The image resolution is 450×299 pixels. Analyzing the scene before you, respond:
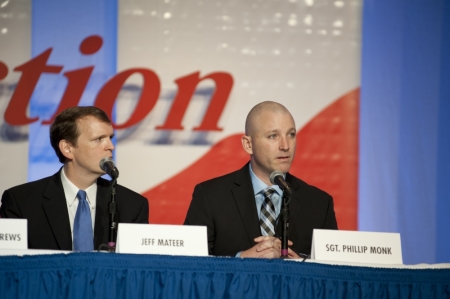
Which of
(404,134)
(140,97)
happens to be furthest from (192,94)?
(404,134)

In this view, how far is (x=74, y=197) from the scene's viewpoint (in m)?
3.57

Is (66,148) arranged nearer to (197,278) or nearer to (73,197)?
(73,197)

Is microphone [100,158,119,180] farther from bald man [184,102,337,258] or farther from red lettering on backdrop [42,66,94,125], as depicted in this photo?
red lettering on backdrop [42,66,94,125]

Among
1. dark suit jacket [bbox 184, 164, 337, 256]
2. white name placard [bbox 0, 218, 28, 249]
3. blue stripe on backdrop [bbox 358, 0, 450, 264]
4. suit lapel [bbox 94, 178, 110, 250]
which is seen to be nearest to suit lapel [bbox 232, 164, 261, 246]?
dark suit jacket [bbox 184, 164, 337, 256]

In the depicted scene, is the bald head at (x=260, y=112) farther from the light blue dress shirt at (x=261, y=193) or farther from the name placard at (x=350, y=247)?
the name placard at (x=350, y=247)

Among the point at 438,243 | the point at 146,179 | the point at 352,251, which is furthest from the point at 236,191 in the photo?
the point at 438,243

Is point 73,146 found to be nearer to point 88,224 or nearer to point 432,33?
point 88,224

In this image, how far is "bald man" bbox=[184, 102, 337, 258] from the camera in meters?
3.44

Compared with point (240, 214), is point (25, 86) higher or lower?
higher

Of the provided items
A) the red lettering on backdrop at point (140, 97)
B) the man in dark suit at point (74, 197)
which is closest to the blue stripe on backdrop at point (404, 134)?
the red lettering on backdrop at point (140, 97)

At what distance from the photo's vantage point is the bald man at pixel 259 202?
3.44 meters

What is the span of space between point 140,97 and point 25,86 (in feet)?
3.15

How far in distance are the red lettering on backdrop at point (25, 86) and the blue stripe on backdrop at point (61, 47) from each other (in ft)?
0.12

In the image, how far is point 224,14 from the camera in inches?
211
